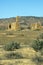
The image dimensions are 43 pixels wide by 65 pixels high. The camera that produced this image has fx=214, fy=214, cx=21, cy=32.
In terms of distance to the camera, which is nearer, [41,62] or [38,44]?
[41,62]

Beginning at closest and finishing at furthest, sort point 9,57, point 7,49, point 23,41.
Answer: point 9,57 → point 7,49 → point 23,41

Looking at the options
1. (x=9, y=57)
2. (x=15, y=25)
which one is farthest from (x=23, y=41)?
(x=15, y=25)

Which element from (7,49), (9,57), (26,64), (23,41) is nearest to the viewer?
(26,64)

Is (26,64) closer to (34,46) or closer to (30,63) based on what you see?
(30,63)

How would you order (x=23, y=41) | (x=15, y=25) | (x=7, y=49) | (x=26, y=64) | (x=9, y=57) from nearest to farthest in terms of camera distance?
(x=26, y=64) < (x=9, y=57) < (x=7, y=49) < (x=23, y=41) < (x=15, y=25)

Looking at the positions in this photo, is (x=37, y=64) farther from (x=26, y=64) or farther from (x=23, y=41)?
(x=23, y=41)

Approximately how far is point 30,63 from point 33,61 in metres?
0.35

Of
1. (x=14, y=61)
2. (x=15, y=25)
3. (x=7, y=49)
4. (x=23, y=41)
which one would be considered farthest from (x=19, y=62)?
(x=15, y=25)

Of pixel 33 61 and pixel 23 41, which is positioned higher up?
pixel 33 61

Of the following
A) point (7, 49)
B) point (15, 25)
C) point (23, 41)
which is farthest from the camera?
point (15, 25)

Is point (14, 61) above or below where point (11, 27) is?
above

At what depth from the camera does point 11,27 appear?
170 ft

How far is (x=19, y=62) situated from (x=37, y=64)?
95cm

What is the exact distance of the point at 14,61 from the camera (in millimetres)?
11125
